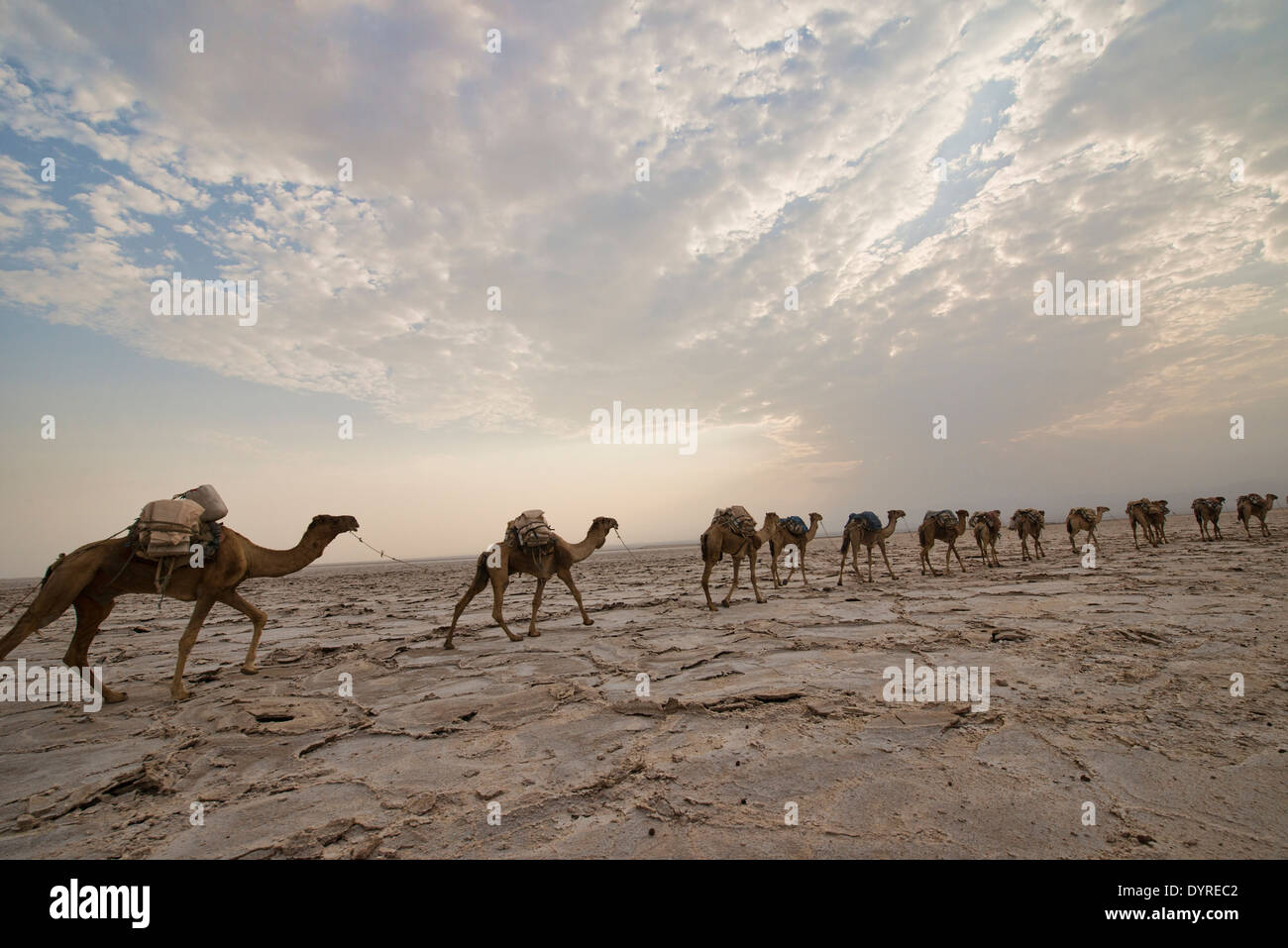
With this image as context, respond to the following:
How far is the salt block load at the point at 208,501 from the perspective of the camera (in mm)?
6340

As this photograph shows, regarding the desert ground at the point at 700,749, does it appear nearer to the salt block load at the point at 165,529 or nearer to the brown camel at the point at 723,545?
the salt block load at the point at 165,529

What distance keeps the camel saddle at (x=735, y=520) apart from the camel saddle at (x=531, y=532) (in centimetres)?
396

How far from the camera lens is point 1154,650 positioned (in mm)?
5254

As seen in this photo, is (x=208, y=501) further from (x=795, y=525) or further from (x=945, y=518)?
(x=945, y=518)

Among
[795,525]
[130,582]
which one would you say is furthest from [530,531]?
[795,525]

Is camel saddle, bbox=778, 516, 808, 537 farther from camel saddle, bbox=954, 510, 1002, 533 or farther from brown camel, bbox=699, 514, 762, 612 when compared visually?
camel saddle, bbox=954, 510, 1002, 533

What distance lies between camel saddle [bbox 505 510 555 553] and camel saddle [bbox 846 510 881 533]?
9.94 metres

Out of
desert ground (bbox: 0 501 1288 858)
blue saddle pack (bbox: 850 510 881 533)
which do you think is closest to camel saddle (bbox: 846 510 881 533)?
blue saddle pack (bbox: 850 510 881 533)

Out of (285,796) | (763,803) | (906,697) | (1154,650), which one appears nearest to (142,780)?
(285,796)

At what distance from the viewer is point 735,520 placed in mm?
10789

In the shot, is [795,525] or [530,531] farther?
[795,525]

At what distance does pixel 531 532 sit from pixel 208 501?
4417mm
